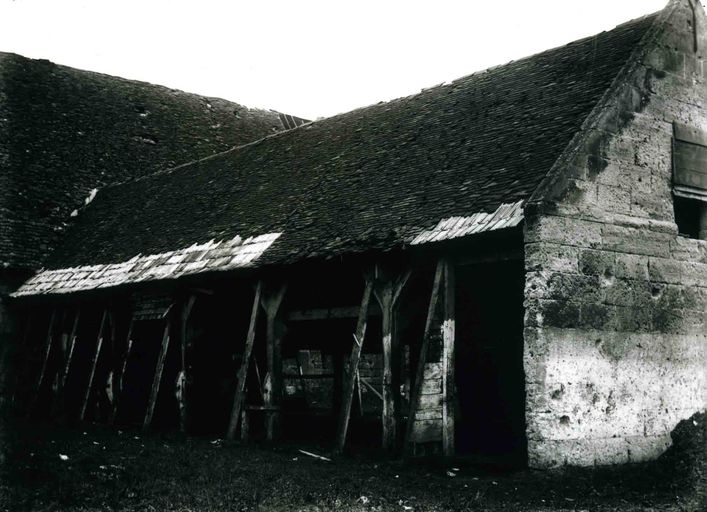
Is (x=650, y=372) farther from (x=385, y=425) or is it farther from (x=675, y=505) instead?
(x=385, y=425)

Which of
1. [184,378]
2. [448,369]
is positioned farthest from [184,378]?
[448,369]

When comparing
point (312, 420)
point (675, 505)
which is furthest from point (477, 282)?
point (675, 505)

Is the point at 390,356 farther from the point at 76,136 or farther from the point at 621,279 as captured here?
the point at 76,136

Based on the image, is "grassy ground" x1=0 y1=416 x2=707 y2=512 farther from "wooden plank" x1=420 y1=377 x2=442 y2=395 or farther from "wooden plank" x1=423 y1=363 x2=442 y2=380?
"wooden plank" x1=423 y1=363 x2=442 y2=380

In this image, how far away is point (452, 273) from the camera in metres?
10.6

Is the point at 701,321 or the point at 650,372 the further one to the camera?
the point at 701,321

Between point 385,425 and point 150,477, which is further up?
point 385,425

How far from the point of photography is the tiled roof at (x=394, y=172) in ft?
35.3

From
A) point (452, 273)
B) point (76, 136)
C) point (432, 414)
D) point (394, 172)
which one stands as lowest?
point (432, 414)

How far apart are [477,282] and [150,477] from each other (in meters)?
6.04

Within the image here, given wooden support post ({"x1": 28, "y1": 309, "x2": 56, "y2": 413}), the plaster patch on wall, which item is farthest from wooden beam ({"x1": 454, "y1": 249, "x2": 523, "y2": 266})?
wooden support post ({"x1": 28, "y1": 309, "x2": 56, "y2": 413})

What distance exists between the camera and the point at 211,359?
54.3 ft

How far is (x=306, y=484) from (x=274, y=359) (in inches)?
176

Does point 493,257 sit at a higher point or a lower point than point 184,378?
higher
